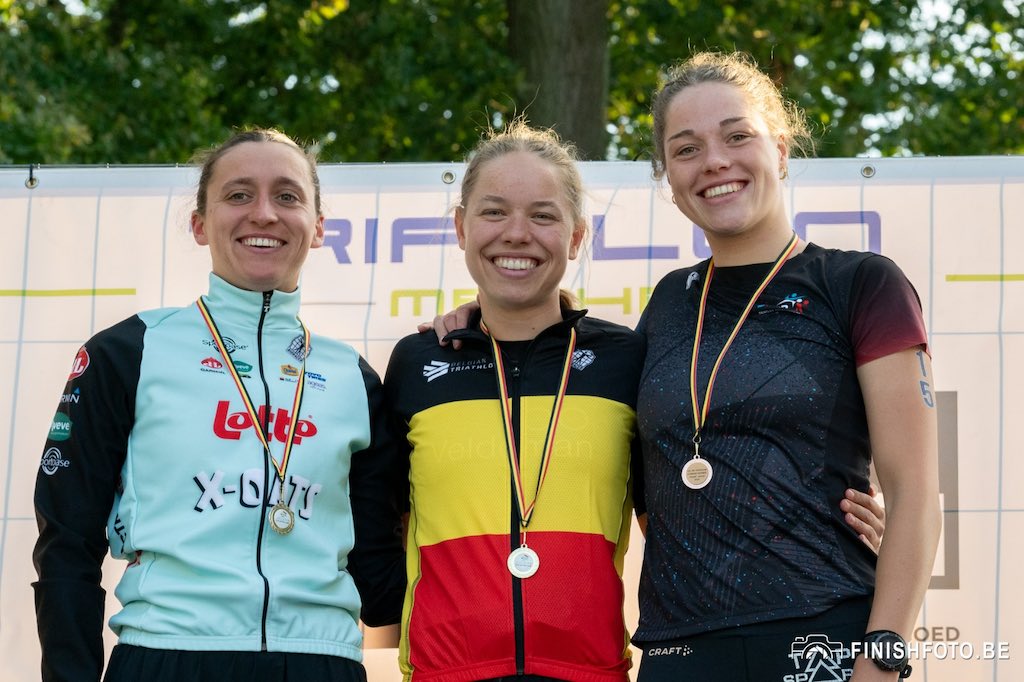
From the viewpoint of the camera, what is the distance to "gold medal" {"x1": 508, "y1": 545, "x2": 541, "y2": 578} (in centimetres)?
289

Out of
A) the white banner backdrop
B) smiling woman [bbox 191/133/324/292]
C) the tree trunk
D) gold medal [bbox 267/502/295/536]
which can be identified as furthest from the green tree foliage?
gold medal [bbox 267/502/295/536]

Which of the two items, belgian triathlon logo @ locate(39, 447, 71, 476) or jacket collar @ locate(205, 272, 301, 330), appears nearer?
belgian triathlon logo @ locate(39, 447, 71, 476)

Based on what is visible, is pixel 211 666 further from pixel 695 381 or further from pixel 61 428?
pixel 695 381

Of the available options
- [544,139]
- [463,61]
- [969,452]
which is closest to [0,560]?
[544,139]

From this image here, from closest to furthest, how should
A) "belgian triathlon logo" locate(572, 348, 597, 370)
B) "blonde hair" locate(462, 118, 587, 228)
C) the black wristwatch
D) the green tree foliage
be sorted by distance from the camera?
1. the black wristwatch
2. "belgian triathlon logo" locate(572, 348, 597, 370)
3. "blonde hair" locate(462, 118, 587, 228)
4. the green tree foliage

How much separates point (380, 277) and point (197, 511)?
126 centimetres

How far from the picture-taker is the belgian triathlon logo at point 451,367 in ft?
10.4

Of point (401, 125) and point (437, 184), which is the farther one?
point (401, 125)

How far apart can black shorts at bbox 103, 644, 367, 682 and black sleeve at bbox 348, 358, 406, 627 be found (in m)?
0.35

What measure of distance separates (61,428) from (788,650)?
1675 millimetres

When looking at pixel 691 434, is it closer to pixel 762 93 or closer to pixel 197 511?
pixel 762 93

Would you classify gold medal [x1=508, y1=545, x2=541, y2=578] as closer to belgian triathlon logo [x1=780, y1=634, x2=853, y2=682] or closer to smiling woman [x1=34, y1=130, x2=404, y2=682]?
smiling woman [x1=34, y1=130, x2=404, y2=682]

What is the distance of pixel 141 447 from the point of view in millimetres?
2953

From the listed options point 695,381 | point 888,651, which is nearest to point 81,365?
point 695,381
